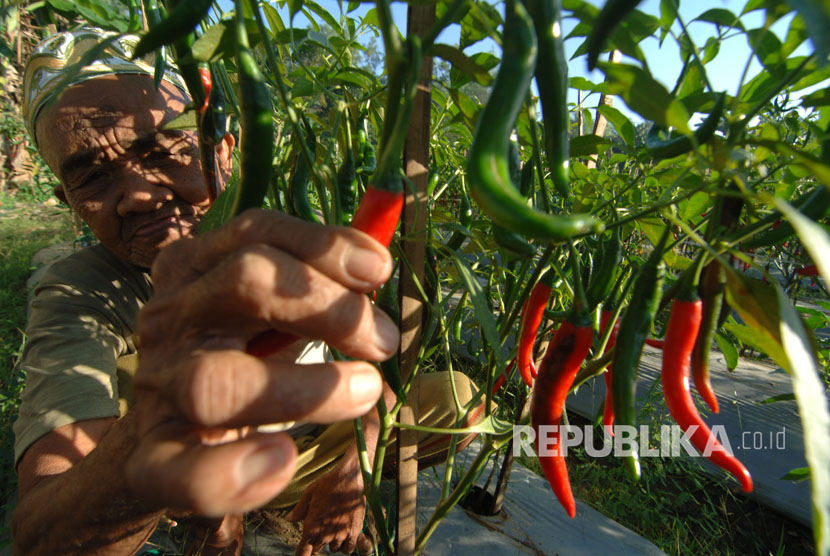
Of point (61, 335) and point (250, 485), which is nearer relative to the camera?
point (250, 485)

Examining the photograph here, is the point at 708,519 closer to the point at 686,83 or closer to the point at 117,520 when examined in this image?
the point at 686,83

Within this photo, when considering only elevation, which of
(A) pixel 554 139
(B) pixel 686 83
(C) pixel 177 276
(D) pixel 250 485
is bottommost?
(D) pixel 250 485

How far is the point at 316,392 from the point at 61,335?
0.94 metres

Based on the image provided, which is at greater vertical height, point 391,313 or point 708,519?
point 391,313

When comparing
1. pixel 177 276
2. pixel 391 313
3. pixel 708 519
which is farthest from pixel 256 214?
pixel 708 519

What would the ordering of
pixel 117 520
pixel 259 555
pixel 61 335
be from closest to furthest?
pixel 117 520, pixel 61 335, pixel 259 555

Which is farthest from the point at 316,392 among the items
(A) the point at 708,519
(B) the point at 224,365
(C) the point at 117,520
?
(A) the point at 708,519

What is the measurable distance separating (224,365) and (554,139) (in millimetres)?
313

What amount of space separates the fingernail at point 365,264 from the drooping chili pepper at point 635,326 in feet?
0.75

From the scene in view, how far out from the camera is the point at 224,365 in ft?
1.03

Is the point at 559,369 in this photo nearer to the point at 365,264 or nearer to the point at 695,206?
the point at 365,264

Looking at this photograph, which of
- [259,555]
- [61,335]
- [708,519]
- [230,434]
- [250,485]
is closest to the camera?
[250,485]

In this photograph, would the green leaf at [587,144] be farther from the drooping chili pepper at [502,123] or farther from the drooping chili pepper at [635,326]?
the drooping chili pepper at [502,123]

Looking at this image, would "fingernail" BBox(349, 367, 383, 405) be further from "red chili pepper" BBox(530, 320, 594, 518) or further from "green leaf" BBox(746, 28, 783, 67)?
"green leaf" BBox(746, 28, 783, 67)
